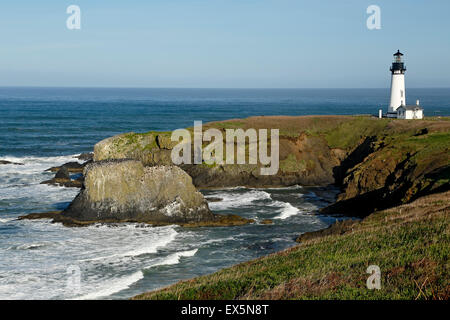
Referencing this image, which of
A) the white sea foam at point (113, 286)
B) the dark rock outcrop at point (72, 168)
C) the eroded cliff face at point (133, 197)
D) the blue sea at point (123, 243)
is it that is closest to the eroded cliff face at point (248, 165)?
the blue sea at point (123, 243)

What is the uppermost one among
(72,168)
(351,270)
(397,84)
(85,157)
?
(397,84)

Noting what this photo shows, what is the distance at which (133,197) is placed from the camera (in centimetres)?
3650

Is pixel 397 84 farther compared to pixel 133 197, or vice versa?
pixel 397 84

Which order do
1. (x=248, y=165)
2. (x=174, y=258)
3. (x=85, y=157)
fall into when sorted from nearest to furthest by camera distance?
(x=174, y=258) < (x=248, y=165) < (x=85, y=157)

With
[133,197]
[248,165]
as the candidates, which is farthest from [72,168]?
[133,197]

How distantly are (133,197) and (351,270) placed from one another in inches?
882

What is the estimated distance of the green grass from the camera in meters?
14.4

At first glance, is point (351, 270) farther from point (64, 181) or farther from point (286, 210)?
point (64, 181)

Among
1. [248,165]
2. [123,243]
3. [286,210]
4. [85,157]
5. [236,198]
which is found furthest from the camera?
[85,157]

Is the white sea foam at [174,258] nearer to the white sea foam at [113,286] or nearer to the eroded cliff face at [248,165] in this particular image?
the white sea foam at [113,286]

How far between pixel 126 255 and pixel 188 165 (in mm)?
25621

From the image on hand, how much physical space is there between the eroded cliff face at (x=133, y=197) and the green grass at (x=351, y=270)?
14238 mm

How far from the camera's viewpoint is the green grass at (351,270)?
14.4 meters
